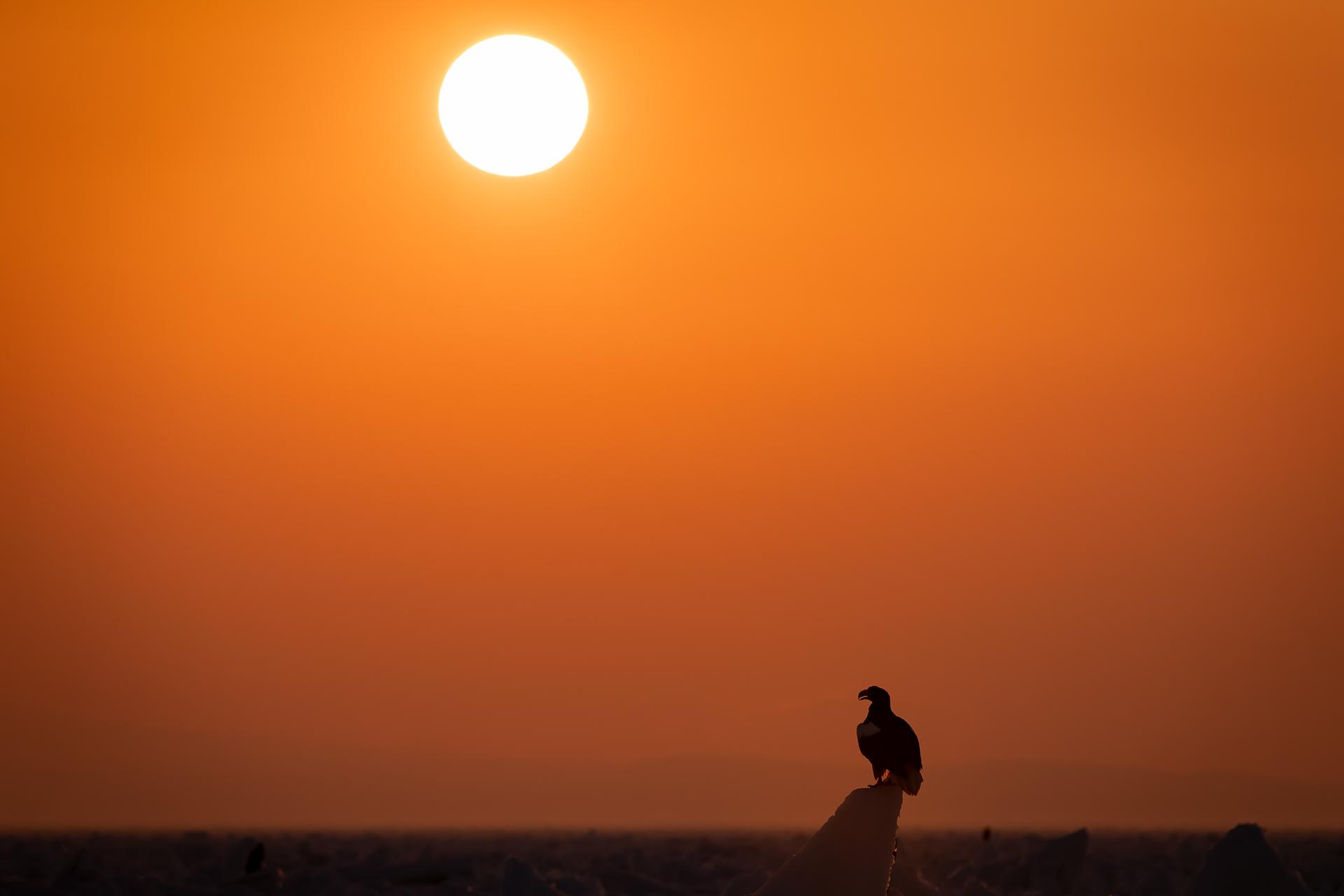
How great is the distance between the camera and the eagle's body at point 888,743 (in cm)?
430

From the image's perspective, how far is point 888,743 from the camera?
430 cm

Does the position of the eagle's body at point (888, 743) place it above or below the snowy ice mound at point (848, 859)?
above

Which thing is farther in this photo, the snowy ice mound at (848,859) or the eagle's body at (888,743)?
the eagle's body at (888,743)

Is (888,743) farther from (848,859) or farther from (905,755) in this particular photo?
(848,859)

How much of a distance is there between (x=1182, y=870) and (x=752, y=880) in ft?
35.4

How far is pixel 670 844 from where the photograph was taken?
117 feet

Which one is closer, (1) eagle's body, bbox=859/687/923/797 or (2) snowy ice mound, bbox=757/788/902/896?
(2) snowy ice mound, bbox=757/788/902/896

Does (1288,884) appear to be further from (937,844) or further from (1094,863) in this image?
(937,844)

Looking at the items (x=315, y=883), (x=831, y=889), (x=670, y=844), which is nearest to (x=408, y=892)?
(x=315, y=883)

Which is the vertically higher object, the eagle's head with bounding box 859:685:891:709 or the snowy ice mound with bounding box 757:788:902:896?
the eagle's head with bounding box 859:685:891:709

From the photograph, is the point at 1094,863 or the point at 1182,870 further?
the point at 1182,870

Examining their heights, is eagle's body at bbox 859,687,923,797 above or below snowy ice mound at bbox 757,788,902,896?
above

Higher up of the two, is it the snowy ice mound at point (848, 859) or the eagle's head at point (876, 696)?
the eagle's head at point (876, 696)

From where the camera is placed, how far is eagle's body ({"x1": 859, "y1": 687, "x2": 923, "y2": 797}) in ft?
14.1
